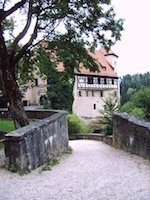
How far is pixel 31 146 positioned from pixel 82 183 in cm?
200

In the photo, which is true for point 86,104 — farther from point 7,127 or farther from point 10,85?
point 10,85

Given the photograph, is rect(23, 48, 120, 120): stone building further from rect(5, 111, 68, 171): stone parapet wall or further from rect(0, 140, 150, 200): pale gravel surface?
rect(0, 140, 150, 200): pale gravel surface

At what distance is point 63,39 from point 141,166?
26.5 ft

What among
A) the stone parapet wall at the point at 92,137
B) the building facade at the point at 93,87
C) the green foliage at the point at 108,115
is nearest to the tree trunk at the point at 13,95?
the stone parapet wall at the point at 92,137

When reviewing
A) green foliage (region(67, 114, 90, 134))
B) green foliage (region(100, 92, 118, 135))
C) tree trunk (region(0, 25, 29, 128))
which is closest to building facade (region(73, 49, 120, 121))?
green foliage (region(67, 114, 90, 134))

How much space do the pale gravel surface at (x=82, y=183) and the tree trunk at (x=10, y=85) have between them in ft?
15.5

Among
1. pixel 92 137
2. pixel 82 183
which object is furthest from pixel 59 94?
pixel 82 183

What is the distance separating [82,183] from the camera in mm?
6465

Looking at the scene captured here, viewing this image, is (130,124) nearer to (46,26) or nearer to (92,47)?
(92,47)

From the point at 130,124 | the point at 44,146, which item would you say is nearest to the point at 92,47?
the point at 130,124

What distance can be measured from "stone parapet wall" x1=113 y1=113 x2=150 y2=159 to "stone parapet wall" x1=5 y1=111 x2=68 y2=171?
104 inches

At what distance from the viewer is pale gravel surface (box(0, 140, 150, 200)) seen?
5543mm

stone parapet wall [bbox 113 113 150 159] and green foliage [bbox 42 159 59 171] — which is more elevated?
stone parapet wall [bbox 113 113 150 159]

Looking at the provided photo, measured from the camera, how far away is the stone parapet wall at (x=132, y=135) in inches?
373
